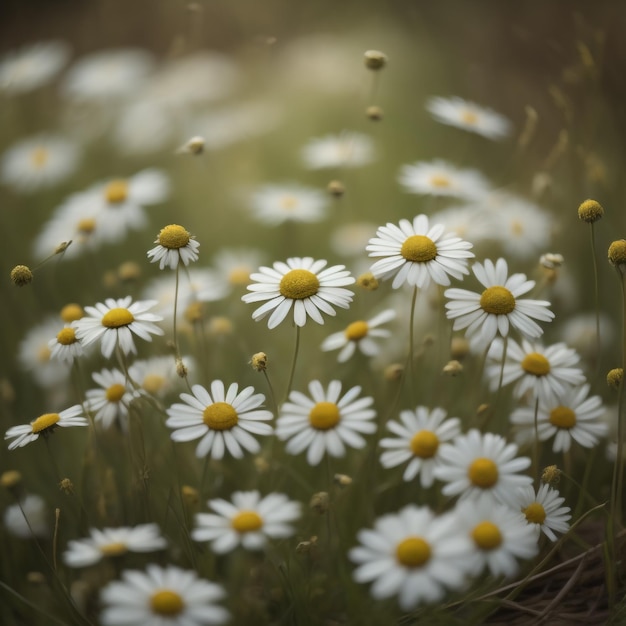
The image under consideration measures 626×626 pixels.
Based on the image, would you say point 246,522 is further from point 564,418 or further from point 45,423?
point 564,418

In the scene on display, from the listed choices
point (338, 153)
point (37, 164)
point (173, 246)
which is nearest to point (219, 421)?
point (173, 246)

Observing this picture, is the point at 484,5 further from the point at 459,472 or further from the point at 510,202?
the point at 459,472

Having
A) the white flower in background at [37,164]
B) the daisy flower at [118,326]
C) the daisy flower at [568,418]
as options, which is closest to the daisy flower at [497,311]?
the daisy flower at [568,418]

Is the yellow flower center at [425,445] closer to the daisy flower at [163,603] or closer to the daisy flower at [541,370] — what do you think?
the daisy flower at [541,370]

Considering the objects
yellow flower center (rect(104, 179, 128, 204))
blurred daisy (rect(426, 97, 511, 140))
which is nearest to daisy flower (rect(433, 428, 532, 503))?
blurred daisy (rect(426, 97, 511, 140))

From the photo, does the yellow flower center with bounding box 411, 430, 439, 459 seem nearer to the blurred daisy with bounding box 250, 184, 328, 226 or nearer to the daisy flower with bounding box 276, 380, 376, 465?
the daisy flower with bounding box 276, 380, 376, 465
